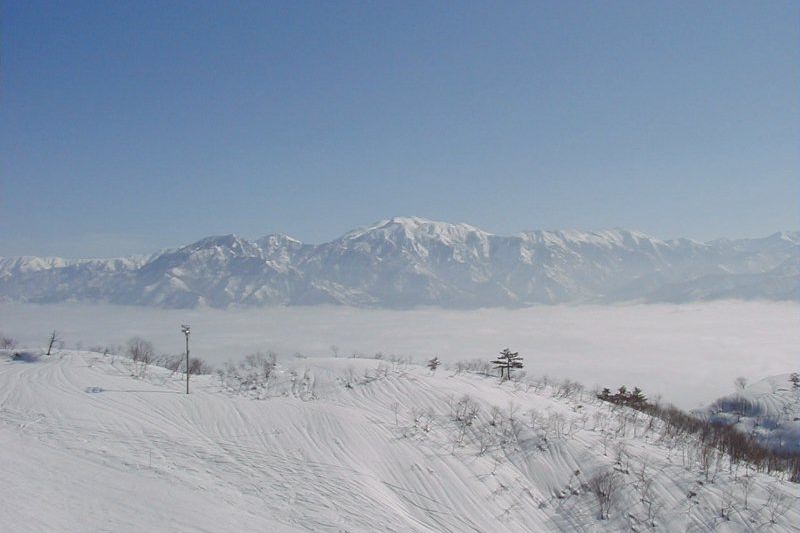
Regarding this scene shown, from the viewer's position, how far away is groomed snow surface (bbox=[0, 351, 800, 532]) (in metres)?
13.7

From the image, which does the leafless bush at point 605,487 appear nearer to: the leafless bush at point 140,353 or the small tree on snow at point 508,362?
the small tree on snow at point 508,362

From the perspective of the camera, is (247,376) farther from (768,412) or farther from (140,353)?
(768,412)

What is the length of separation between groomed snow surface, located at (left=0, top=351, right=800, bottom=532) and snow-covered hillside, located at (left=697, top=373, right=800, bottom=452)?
59814 millimetres

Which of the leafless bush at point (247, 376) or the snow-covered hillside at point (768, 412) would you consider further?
the snow-covered hillside at point (768, 412)

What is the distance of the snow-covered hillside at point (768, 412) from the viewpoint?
67.4 m

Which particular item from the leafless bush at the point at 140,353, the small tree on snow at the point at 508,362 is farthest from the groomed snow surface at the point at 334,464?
the small tree on snow at the point at 508,362

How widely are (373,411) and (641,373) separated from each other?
163 meters

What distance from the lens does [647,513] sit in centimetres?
1748

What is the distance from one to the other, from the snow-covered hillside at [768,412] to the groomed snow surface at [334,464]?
5981cm

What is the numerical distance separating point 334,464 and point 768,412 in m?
86.6

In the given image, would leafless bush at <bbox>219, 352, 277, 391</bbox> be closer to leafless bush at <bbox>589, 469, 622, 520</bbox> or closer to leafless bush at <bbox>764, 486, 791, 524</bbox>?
leafless bush at <bbox>589, 469, 622, 520</bbox>

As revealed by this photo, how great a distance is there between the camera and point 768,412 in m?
75.2

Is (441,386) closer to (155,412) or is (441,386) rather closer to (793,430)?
(155,412)

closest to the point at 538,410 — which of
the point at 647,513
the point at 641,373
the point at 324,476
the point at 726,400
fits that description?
the point at 647,513
